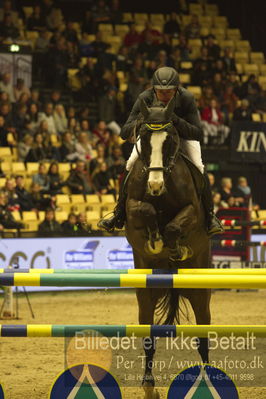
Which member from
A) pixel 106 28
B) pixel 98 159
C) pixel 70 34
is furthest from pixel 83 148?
pixel 106 28

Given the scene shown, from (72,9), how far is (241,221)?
1069cm

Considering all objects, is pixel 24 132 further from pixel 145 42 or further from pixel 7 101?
pixel 145 42

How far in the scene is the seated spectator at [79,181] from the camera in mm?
16250

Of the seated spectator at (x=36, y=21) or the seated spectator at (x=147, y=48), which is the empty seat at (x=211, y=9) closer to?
the seated spectator at (x=147, y=48)

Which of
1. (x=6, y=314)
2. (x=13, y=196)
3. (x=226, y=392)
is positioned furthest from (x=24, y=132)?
(x=226, y=392)

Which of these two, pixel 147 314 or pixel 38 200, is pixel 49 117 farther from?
pixel 147 314

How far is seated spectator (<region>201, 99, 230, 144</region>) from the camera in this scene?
770 inches

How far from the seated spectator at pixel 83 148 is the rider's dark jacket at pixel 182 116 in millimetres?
10007

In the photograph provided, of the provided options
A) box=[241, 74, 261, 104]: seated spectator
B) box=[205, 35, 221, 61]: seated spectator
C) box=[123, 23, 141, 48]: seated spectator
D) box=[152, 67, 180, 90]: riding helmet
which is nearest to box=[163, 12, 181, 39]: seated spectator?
box=[205, 35, 221, 61]: seated spectator

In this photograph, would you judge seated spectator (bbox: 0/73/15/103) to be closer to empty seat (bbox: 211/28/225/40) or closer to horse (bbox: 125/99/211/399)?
empty seat (bbox: 211/28/225/40)

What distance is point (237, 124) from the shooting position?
19766 millimetres

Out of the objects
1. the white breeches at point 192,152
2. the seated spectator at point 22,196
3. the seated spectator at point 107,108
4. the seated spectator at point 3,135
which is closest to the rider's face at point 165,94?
the white breeches at point 192,152

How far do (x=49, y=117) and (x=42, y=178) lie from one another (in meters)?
2.13

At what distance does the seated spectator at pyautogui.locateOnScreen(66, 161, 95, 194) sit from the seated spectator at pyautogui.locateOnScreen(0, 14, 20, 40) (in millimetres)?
4069
